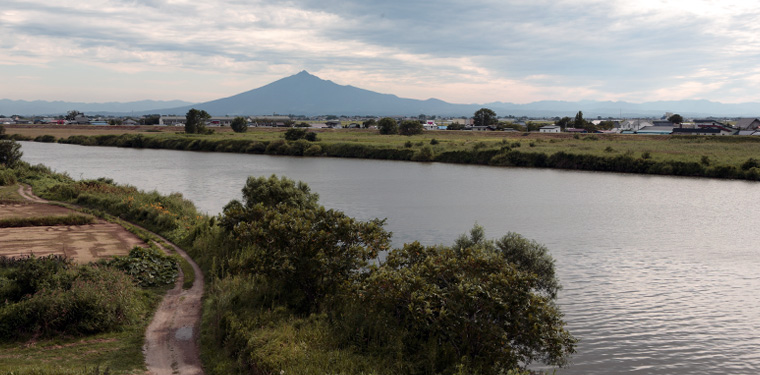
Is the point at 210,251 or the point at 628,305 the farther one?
the point at 210,251

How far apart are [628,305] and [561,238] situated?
10.1 m

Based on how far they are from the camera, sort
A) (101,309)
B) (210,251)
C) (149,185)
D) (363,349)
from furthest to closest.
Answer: (149,185) → (210,251) → (101,309) → (363,349)

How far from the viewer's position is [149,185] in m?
52.1

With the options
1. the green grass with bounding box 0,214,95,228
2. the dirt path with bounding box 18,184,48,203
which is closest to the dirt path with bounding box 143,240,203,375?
the green grass with bounding box 0,214,95,228

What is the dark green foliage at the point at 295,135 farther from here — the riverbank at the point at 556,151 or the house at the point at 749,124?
Answer: the house at the point at 749,124

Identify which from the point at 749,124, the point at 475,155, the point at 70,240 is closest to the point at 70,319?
the point at 70,240

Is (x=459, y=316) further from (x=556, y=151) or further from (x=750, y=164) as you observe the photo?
(x=556, y=151)

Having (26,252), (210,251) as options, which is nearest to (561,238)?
(210,251)

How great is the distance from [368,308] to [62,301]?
851cm

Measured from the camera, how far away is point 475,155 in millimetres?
76062

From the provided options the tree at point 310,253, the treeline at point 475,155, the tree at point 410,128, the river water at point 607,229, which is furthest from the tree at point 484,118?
the tree at point 310,253

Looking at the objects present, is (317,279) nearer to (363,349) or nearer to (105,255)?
(363,349)

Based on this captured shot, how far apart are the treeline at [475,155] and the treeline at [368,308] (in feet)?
160

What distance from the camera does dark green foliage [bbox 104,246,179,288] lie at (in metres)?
19.7
